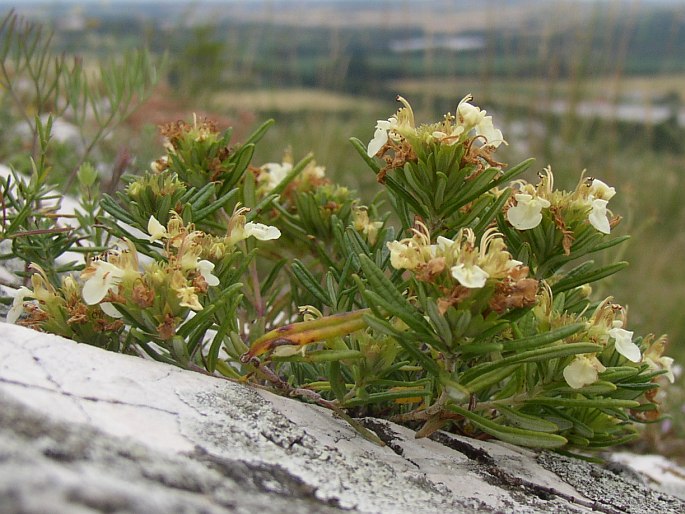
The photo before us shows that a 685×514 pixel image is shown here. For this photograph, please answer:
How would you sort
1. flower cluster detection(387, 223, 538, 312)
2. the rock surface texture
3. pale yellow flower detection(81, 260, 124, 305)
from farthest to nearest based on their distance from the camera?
pale yellow flower detection(81, 260, 124, 305) → flower cluster detection(387, 223, 538, 312) → the rock surface texture

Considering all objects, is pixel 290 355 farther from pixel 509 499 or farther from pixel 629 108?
pixel 629 108

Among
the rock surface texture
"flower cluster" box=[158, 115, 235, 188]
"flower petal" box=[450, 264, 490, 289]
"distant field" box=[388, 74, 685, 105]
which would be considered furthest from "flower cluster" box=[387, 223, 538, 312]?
"distant field" box=[388, 74, 685, 105]

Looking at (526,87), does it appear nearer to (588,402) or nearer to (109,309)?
(588,402)

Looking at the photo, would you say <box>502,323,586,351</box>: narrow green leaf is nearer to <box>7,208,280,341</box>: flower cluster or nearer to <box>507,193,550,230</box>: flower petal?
<box>507,193,550,230</box>: flower petal

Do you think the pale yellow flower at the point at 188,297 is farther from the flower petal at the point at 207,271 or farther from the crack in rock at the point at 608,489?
the crack in rock at the point at 608,489

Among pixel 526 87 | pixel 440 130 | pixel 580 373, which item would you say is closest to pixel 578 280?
pixel 580 373

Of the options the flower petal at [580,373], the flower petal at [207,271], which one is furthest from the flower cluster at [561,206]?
the flower petal at [207,271]

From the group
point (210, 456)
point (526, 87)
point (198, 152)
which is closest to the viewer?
point (210, 456)
